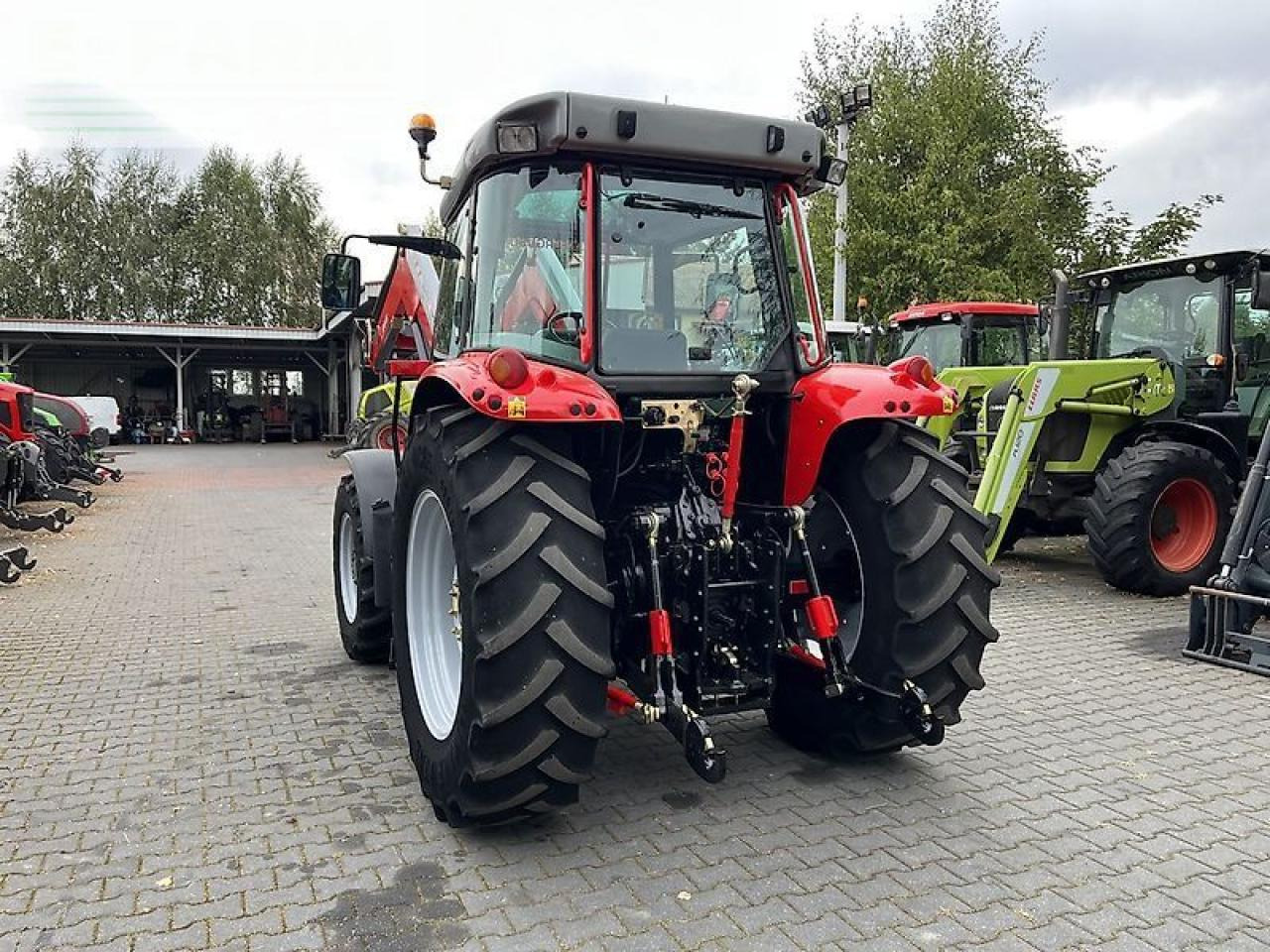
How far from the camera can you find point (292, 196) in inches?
1713

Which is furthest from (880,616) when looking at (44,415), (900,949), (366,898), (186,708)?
(44,415)

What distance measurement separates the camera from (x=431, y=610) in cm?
396

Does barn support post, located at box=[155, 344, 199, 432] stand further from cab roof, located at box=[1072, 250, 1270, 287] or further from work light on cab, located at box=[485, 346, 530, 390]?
work light on cab, located at box=[485, 346, 530, 390]

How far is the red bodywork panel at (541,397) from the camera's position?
3027 millimetres

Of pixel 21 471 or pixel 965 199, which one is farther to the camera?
pixel 965 199

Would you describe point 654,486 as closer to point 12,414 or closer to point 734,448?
point 734,448

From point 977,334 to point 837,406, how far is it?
824cm

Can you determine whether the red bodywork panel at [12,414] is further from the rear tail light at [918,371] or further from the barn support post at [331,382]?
the barn support post at [331,382]

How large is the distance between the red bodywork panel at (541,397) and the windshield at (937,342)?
8.40m

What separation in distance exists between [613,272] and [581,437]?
611mm

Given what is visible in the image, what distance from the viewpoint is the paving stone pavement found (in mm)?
2789

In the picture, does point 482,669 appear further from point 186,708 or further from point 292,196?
point 292,196

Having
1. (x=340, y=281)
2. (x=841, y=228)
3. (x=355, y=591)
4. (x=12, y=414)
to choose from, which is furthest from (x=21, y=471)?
(x=841, y=228)

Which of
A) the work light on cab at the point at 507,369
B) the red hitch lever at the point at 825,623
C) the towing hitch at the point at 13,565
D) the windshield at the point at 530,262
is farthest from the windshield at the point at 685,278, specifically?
the towing hitch at the point at 13,565
